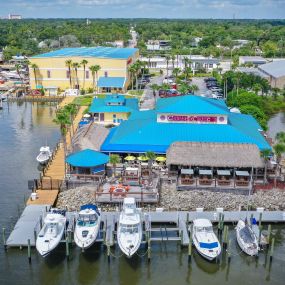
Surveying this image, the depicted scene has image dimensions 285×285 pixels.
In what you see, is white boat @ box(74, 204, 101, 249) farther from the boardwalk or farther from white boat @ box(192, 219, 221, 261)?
white boat @ box(192, 219, 221, 261)

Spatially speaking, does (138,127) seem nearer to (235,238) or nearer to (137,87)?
(235,238)

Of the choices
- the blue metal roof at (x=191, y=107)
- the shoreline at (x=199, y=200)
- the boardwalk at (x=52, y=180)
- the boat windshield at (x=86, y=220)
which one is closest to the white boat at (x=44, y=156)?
the boardwalk at (x=52, y=180)

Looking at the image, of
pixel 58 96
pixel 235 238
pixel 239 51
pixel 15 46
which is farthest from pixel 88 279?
pixel 15 46

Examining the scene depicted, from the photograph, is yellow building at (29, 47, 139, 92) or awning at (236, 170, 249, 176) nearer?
awning at (236, 170, 249, 176)

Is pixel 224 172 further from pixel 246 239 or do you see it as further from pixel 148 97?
pixel 148 97

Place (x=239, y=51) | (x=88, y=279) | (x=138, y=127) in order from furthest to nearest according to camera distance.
Answer: (x=239, y=51) → (x=138, y=127) → (x=88, y=279)

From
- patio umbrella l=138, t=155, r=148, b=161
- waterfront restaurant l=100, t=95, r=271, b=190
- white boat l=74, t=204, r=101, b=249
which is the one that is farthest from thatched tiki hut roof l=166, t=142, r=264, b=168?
white boat l=74, t=204, r=101, b=249
